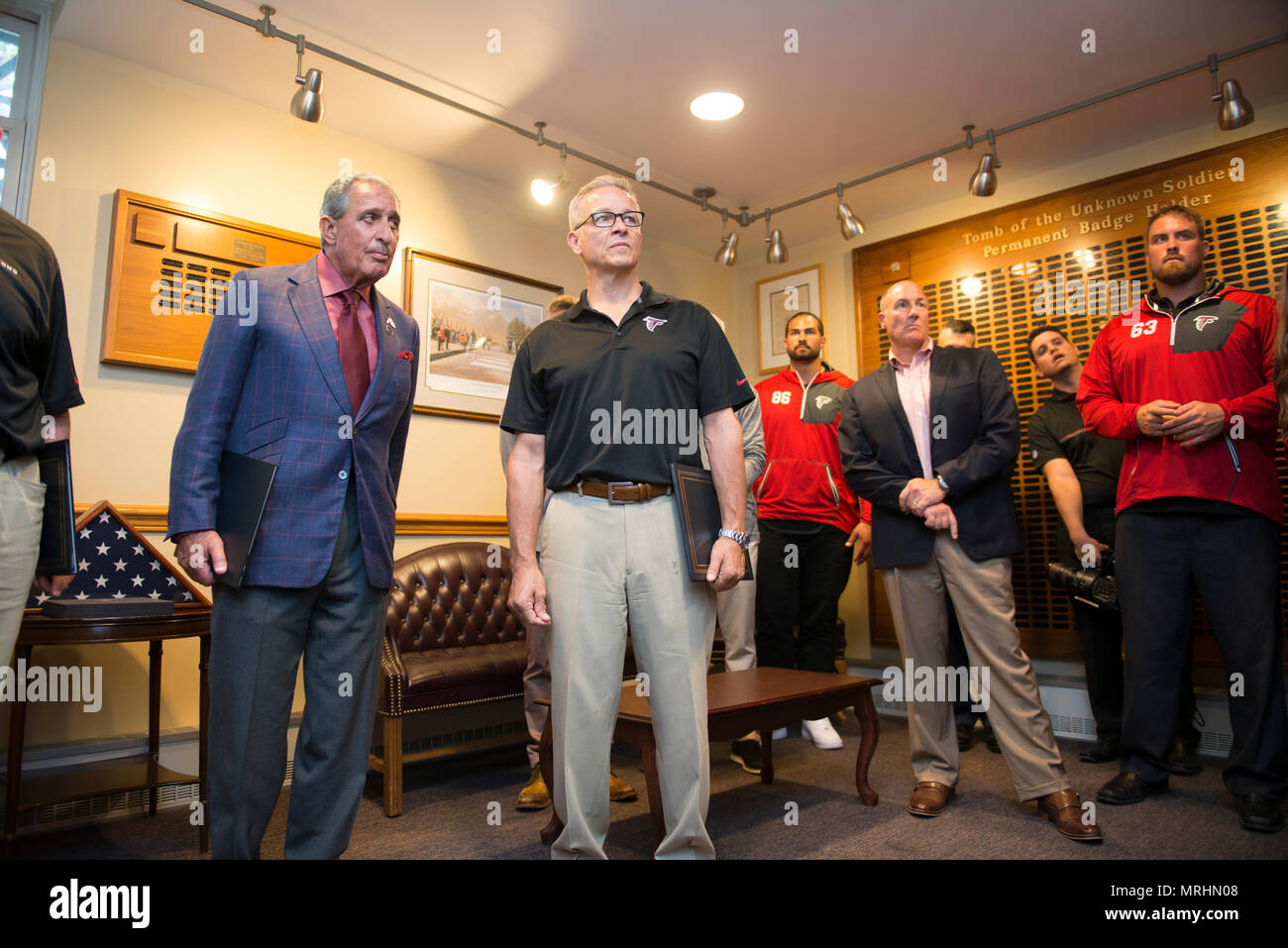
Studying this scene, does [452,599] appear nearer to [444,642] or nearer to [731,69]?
[444,642]

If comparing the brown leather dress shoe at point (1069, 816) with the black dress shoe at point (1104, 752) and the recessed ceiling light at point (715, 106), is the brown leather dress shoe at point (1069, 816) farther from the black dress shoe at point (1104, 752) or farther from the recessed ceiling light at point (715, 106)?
the recessed ceiling light at point (715, 106)

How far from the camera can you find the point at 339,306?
200 centimetres

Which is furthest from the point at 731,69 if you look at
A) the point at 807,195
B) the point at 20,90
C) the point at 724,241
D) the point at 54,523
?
the point at 54,523

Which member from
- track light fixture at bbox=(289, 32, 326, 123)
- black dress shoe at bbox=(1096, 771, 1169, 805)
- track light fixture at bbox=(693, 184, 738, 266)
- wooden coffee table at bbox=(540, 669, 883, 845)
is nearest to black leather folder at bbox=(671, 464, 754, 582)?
wooden coffee table at bbox=(540, 669, 883, 845)

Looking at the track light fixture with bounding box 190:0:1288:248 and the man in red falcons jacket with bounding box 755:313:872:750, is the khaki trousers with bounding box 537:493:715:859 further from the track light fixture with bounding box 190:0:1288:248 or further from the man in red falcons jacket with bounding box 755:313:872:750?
the track light fixture with bounding box 190:0:1288:248

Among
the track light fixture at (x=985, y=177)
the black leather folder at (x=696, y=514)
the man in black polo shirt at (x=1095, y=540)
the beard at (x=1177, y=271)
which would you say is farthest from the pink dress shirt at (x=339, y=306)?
the track light fixture at (x=985, y=177)

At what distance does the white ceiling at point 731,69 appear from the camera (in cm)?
332

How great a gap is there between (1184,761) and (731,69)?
3591 mm

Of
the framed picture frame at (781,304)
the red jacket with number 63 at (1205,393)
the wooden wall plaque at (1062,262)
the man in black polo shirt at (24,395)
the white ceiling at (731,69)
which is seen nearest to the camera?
the man in black polo shirt at (24,395)

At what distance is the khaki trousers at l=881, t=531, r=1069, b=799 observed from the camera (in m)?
2.58

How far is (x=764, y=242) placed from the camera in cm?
584

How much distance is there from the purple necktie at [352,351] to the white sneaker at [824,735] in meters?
2.86

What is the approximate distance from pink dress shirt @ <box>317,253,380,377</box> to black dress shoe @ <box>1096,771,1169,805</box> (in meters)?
2.84
